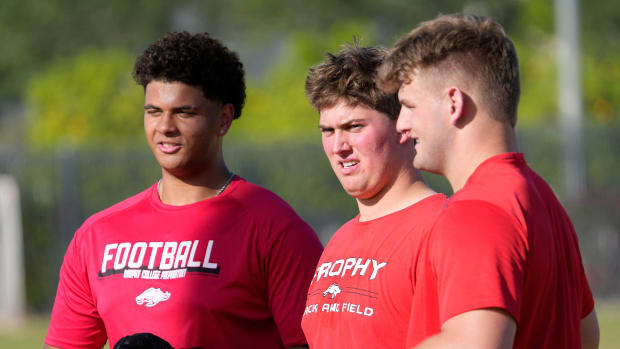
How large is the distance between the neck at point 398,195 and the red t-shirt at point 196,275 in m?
0.47

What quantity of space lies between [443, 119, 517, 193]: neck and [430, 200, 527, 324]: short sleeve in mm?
188

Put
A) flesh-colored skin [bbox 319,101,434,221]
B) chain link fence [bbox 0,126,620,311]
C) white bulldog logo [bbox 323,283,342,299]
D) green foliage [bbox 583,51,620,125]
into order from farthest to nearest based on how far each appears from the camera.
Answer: green foliage [bbox 583,51,620,125], chain link fence [bbox 0,126,620,311], flesh-colored skin [bbox 319,101,434,221], white bulldog logo [bbox 323,283,342,299]

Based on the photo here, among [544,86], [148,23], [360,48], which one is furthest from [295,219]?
[148,23]

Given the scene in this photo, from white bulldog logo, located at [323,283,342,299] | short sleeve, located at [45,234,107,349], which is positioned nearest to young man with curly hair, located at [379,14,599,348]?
white bulldog logo, located at [323,283,342,299]

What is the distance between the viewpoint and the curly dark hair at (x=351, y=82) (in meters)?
3.33

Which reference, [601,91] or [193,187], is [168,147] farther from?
[601,91]

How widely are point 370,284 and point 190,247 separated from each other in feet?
3.27

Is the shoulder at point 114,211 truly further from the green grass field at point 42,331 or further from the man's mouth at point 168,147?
the green grass field at point 42,331

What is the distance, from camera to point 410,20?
40562 mm

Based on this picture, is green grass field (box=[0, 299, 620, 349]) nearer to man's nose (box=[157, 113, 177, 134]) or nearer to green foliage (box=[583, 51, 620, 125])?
man's nose (box=[157, 113, 177, 134])

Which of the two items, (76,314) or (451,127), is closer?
(451,127)

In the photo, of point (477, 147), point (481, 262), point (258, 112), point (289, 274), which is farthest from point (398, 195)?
point (258, 112)

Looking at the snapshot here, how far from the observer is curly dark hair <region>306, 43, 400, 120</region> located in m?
3.33

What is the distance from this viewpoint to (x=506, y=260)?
221 centimetres
